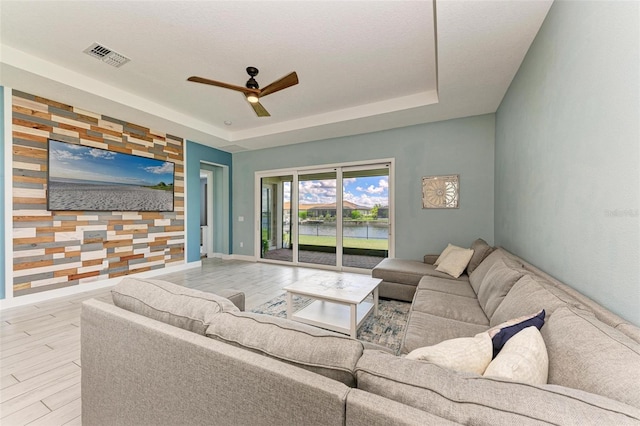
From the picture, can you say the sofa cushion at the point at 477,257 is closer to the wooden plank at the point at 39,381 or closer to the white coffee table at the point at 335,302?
the white coffee table at the point at 335,302

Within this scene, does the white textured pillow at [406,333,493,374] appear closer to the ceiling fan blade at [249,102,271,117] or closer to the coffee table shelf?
the coffee table shelf

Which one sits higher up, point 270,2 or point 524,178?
point 270,2

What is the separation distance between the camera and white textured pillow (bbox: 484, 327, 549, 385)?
75cm

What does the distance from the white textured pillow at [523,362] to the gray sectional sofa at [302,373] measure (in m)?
0.07

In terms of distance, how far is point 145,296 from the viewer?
3.87 feet

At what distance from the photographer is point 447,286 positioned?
2562 millimetres

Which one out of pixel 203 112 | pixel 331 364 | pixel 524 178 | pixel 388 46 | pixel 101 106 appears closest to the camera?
pixel 331 364

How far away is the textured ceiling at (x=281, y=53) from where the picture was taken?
2061 millimetres

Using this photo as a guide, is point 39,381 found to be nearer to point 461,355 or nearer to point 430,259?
point 461,355

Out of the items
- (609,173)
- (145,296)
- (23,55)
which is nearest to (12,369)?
(145,296)

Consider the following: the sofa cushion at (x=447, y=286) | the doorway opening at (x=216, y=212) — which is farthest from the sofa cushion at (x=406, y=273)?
the doorway opening at (x=216, y=212)

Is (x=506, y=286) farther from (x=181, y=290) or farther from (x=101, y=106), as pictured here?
(x=101, y=106)

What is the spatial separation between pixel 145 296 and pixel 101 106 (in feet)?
12.5

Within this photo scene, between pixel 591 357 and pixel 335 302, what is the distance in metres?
1.78
